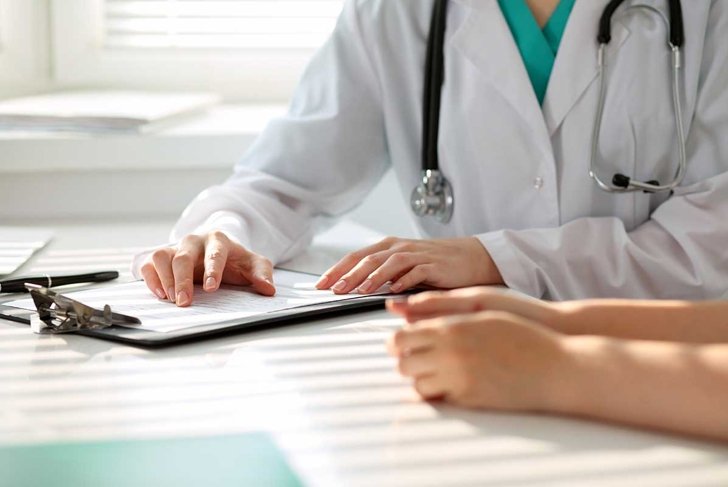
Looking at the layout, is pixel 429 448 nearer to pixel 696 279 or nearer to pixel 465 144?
pixel 696 279

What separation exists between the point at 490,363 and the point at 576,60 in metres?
0.80

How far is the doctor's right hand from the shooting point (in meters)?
1.29

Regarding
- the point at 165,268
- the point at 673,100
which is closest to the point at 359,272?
the point at 165,268

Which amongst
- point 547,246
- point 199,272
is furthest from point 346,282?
point 547,246

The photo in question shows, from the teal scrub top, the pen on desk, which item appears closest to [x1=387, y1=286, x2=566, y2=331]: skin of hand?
the pen on desk

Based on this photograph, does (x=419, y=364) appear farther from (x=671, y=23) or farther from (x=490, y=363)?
(x=671, y=23)

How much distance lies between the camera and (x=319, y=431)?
859 mm

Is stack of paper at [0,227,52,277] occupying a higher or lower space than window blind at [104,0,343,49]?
lower

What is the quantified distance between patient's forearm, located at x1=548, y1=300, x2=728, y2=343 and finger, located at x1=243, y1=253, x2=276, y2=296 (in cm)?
40

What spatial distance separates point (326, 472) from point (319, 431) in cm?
8

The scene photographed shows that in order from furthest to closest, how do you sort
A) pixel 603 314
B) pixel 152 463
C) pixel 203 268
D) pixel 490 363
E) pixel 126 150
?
pixel 126 150
pixel 203 268
pixel 603 314
pixel 490 363
pixel 152 463

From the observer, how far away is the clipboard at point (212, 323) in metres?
1.11

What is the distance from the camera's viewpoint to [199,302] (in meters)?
1.27

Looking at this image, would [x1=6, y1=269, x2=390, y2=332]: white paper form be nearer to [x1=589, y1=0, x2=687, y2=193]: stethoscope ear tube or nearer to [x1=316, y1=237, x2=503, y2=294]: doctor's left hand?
[x1=316, y1=237, x2=503, y2=294]: doctor's left hand
